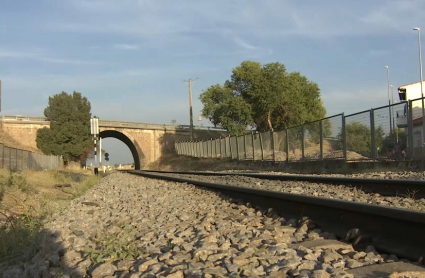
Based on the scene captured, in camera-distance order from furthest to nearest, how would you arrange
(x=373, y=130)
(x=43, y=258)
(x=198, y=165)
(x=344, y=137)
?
(x=198, y=165)
(x=344, y=137)
(x=373, y=130)
(x=43, y=258)

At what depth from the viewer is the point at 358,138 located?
17.0 m

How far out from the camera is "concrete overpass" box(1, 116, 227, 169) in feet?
199

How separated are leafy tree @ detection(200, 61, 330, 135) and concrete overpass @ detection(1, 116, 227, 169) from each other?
1293 centimetres

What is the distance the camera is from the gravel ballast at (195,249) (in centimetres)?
332

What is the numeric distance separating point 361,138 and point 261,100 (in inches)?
1470

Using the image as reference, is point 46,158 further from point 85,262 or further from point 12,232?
point 85,262

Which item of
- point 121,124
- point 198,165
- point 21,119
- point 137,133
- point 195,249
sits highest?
point 21,119

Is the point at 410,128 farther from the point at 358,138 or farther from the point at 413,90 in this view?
the point at 413,90

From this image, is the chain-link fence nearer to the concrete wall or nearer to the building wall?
the concrete wall

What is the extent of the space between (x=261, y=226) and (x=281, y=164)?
1932 centimetres

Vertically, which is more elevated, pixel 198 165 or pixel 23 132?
pixel 23 132

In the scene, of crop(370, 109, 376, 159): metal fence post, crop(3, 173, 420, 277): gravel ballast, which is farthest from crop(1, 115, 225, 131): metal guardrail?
crop(3, 173, 420, 277): gravel ballast

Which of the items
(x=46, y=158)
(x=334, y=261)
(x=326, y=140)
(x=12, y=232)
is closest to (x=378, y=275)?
(x=334, y=261)

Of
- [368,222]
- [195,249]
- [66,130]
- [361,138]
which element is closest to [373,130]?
[361,138]
